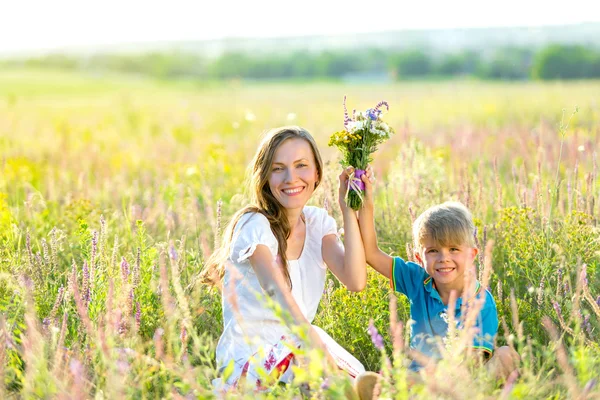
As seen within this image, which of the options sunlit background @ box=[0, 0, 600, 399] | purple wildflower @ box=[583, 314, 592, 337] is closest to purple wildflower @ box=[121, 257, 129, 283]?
sunlit background @ box=[0, 0, 600, 399]

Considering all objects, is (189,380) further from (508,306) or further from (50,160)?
(50,160)

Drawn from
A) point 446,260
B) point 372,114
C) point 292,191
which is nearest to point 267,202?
point 292,191

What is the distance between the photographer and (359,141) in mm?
3471

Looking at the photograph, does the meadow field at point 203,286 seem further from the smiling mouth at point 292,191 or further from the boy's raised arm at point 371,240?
the smiling mouth at point 292,191

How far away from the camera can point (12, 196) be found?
5.59 meters

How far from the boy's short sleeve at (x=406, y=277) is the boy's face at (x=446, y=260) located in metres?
0.13

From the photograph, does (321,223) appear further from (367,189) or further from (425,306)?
(425,306)

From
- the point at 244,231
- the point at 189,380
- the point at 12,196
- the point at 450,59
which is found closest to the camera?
the point at 189,380

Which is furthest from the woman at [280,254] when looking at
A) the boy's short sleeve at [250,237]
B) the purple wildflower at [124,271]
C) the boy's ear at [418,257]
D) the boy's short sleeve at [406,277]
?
the purple wildflower at [124,271]

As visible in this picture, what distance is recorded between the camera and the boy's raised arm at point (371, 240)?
11.9 feet

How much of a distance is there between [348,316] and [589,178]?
180 cm

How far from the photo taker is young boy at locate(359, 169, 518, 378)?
135 inches

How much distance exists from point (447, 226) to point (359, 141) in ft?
1.86

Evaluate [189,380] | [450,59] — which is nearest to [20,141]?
[189,380]
